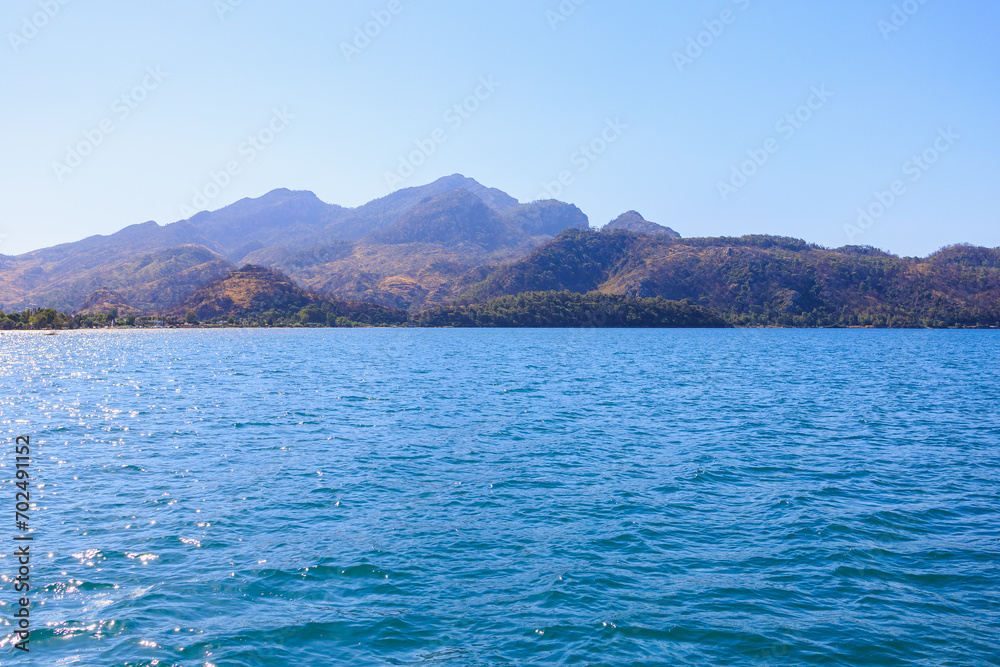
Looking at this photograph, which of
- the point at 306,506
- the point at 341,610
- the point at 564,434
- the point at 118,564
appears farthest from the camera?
the point at 564,434

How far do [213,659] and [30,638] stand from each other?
413cm

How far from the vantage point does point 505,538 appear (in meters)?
19.0

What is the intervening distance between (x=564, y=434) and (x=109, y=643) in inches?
1015

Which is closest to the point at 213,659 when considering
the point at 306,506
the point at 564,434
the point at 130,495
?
the point at 306,506

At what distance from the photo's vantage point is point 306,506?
865 inches

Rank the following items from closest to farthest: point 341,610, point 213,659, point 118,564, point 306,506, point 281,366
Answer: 1. point 213,659
2. point 341,610
3. point 118,564
4. point 306,506
5. point 281,366

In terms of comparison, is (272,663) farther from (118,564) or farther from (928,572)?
(928,572)

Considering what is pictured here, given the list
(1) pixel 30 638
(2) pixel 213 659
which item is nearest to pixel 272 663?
(2) pixel 213 659

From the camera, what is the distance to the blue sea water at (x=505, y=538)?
1322 centimetres

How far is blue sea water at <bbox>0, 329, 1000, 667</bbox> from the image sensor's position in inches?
520

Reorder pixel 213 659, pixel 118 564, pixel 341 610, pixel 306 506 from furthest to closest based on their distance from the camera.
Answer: pixel 306 506, pixel 118 564, pixel 341 610, pixel 213 659

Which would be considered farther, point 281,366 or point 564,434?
point 281,366

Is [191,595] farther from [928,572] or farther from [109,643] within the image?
[928,572]

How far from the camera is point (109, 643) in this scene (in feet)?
→ 41.8
